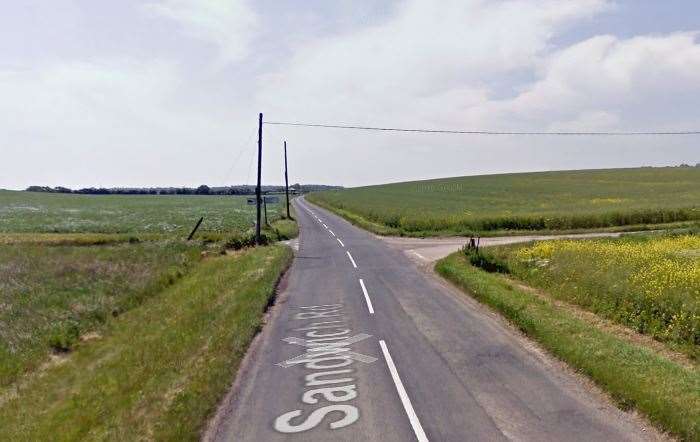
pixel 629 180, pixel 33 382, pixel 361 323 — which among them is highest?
pixel 629 180

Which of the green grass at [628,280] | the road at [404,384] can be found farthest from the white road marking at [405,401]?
the green grass at [628,280]

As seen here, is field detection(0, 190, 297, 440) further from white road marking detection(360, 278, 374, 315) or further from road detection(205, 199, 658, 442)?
white road marking detection(360, 278, 374, 315)

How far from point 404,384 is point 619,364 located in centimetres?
393

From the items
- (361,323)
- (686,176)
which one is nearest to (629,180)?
(686,176)

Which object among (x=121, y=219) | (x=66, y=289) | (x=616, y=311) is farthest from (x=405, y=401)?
(x=121, y=219)

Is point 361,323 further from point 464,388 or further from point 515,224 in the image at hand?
point 515,224

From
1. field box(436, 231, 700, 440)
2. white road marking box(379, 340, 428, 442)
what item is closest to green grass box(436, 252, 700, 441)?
field box(436, 231, 700, 440)

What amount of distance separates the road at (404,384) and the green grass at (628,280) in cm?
297

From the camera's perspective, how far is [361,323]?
12906 mm

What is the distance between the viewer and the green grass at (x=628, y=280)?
10938 mm

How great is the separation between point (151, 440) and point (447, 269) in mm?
14947

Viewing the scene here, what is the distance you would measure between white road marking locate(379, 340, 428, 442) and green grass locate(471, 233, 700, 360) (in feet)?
19.3

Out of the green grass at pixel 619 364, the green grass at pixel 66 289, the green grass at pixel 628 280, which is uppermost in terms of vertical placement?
the green grass at pixel 628 280

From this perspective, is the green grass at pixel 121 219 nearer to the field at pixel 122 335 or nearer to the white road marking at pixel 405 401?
the field at pixel 122 335
